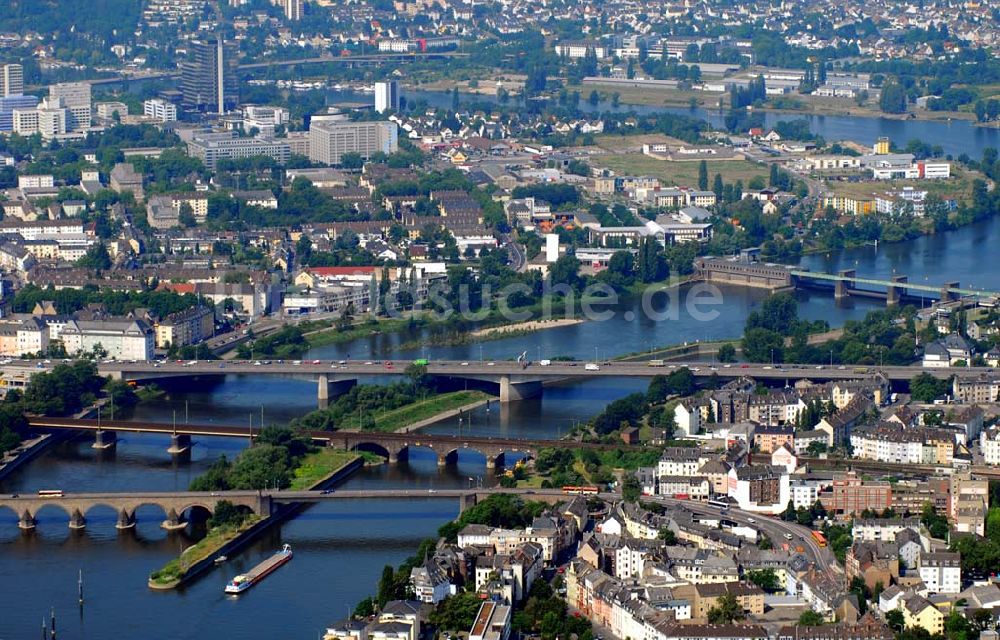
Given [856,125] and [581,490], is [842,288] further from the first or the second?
[856,125]

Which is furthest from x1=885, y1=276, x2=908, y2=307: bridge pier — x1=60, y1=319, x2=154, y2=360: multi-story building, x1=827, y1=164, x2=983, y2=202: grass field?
x1=60, y1=319, x2=154, y2=360: multi-story building

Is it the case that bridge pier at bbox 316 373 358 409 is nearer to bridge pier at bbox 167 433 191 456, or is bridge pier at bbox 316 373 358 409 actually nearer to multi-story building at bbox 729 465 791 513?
bridge pier at bbox 167 433 191 456

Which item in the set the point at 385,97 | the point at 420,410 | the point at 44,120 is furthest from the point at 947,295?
the point at 44,120

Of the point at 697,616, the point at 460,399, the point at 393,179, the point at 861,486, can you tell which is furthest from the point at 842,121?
the point at 697,616

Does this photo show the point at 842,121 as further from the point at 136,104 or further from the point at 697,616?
the point at 697,616

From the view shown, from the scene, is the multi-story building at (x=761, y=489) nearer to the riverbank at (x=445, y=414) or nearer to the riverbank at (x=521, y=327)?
the riverbank at (x=445, y=414)

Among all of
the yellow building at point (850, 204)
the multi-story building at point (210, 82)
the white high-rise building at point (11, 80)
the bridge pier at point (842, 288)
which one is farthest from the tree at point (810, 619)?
the white high-rise building at point (11, 80)
